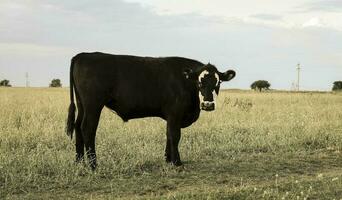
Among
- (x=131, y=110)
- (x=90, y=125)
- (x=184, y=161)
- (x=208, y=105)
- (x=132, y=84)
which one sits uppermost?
(x=132, y=84)

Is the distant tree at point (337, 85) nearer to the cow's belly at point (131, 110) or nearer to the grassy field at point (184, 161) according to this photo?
the grassy field at point (184, 161)

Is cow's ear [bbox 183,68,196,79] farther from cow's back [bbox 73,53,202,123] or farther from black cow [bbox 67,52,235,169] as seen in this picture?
cow's back [bbox 73,53,202,123]

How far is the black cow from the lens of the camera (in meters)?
9.99

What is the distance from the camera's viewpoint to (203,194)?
7.74m

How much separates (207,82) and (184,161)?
5.94 feet

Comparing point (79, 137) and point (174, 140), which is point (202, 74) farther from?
point (79, 137)

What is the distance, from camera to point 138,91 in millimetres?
10297

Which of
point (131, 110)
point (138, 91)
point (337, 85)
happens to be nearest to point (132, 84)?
point (138, 91)

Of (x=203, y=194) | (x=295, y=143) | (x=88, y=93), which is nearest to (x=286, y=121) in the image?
(x=295, y=143)

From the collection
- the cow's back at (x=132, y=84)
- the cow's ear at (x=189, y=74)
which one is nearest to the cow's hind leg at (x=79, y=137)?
the cow's back at (x=132, y=84)

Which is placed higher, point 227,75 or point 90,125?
point 227,75

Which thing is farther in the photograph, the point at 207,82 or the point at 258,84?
the point at 258,84

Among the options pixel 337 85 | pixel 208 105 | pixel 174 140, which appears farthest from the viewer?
pixel 337 85

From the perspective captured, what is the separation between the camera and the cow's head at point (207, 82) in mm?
9922
